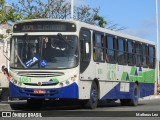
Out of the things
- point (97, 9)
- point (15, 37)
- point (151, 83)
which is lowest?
point (151, 83)

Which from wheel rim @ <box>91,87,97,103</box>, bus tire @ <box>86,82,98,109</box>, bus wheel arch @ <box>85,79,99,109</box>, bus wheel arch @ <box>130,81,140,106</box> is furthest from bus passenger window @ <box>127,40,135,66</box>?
wheel rim @ <box>91,87,97,103</box>

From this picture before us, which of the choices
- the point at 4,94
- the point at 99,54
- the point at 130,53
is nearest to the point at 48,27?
the point at 99,54

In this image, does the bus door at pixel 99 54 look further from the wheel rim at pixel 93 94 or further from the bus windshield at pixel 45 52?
the bus windshield at pixel 45 52

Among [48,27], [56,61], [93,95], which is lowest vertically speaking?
[93,95]

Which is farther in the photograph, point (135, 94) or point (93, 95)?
point (135, 94)

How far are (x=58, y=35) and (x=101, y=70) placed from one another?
9.70 ft

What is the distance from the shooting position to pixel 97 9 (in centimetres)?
4428

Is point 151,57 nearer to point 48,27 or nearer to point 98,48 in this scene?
point 98,48

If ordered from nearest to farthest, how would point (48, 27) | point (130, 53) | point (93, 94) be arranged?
point (48, 27)
point (93, 94)
point (130, 53)

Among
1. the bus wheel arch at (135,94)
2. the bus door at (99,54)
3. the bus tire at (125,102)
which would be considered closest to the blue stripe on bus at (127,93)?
the bus wheel arch at (135,94)

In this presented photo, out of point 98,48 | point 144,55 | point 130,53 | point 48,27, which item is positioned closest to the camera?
point 48,27

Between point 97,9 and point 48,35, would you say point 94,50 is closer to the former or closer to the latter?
point 48,35

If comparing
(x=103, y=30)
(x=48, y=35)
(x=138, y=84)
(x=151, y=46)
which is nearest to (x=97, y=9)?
(x=151, y=46)

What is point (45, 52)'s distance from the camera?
63.7 ft
